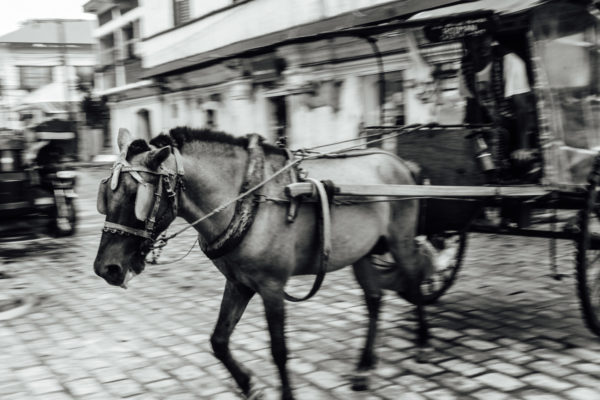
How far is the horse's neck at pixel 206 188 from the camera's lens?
3.72 metres

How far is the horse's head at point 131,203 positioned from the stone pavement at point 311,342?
1.11 meters

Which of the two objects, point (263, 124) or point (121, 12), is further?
point (121, 12)

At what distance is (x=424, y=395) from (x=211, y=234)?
1.70m

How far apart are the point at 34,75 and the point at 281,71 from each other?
35.7 metres

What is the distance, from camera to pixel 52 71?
44.6 meters

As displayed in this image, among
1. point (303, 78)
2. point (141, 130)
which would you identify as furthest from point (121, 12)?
point (303, 78)

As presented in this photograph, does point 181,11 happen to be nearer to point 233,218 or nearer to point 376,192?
point 376,192

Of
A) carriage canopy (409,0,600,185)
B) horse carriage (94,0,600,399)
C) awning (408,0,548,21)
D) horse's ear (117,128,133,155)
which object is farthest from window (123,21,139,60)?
horse's ear (117,128,133,155)

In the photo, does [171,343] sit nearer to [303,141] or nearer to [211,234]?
[211,234]

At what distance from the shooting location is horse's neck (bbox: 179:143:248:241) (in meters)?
3.72

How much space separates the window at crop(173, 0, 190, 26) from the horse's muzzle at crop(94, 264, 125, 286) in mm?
16893

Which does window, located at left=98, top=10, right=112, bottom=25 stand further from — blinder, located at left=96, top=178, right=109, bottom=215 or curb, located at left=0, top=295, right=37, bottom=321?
blinder, located at left=96, top=178, right=109, bottom=215

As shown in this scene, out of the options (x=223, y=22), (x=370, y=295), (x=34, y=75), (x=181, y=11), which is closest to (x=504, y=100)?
(x=370, y=295)

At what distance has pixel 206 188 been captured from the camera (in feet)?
12.3
